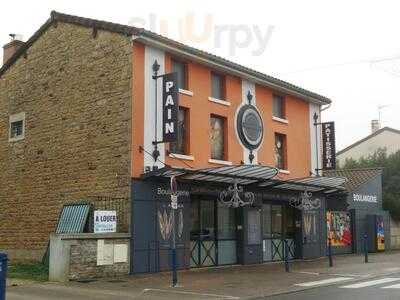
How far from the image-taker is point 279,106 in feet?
87.5

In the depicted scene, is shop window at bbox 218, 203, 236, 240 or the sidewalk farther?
shop window at bbox 218, 203, 236, 240

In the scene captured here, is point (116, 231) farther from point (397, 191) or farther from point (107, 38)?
point (397, 191)

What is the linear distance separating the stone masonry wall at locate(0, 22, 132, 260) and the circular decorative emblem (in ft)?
18.3

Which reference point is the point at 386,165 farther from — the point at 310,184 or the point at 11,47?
the point at 11,47

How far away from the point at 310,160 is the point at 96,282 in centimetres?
1362

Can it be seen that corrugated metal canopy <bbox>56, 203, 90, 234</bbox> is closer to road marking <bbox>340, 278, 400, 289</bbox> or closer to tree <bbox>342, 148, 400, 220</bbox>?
road marking <bbox>340, 278, 400, 289</bbox>

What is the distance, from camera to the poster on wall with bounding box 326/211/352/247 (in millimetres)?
30000

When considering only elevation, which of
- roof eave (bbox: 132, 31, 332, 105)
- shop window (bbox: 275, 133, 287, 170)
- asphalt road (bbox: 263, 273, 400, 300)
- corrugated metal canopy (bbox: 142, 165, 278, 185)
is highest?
roof eave (bbox: 132, 31, 332, 105)

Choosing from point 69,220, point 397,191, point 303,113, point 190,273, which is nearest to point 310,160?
point 303,113

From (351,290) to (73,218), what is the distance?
917 cm

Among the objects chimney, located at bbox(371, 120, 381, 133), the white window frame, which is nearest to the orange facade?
the white window frame

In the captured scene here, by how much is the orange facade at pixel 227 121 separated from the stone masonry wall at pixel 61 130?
1.16ft

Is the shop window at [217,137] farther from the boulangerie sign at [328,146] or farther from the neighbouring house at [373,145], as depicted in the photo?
the neighbouring house at [373,145]

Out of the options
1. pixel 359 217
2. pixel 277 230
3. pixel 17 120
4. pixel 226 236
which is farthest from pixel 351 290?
pixel 359 217
